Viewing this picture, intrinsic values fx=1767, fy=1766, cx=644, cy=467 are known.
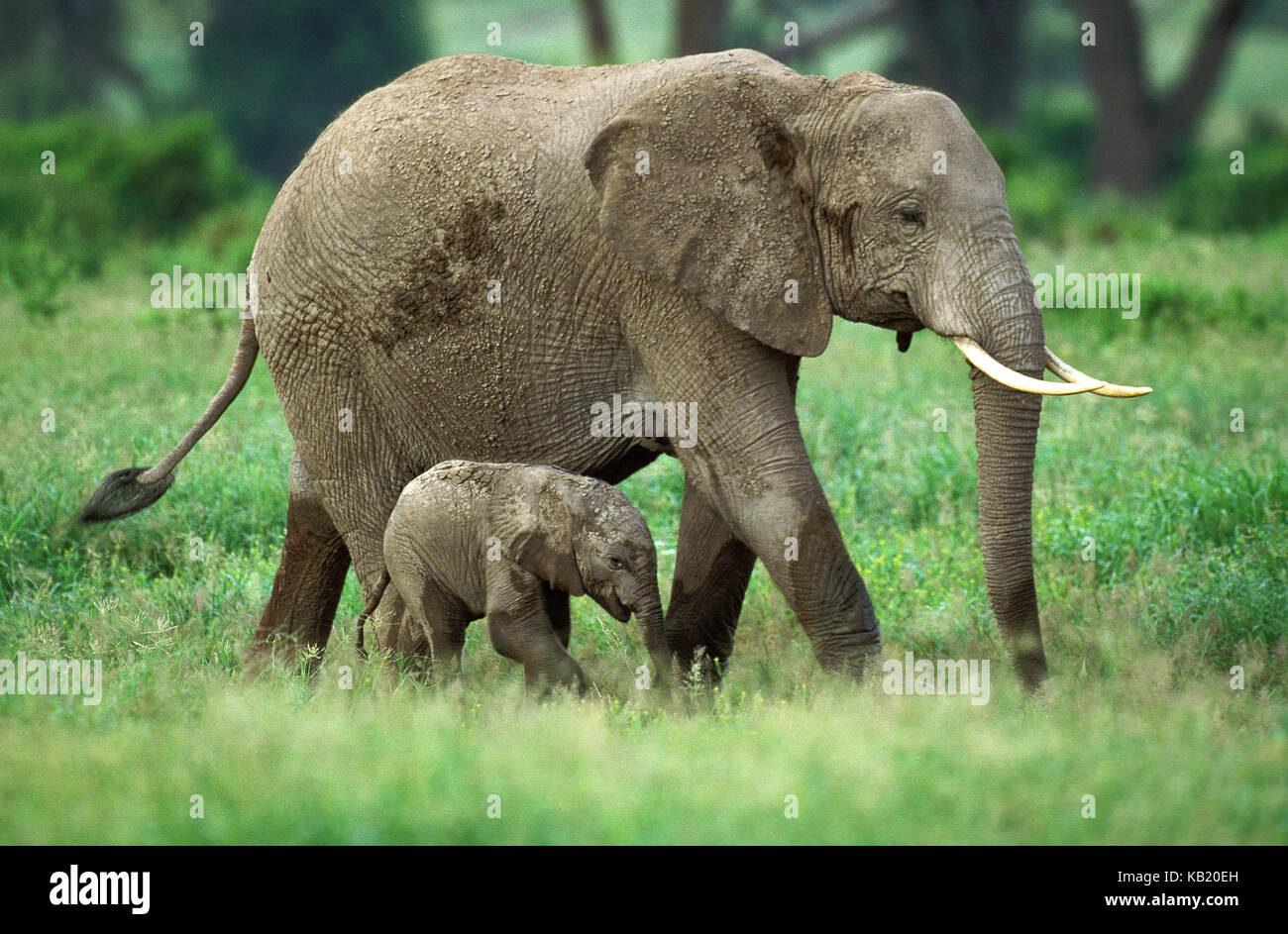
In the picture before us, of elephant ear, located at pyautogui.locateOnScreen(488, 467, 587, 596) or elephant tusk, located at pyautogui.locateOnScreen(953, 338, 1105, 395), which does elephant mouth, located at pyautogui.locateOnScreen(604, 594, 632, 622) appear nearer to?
elephant ear, located at pyautogui.locateOnScreen(488, 467, 587, 596)

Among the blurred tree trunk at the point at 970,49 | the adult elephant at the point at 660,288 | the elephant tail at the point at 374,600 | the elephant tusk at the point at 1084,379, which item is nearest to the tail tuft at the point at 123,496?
the adult elephant at the point at 660,288

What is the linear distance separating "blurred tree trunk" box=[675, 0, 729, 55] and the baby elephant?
50.2 ft

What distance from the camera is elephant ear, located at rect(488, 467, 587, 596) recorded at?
6004 mm

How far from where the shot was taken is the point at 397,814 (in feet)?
14.8

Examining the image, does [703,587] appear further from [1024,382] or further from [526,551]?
[1024,382]

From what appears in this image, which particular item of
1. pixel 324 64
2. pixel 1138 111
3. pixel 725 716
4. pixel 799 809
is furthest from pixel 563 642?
pixel 324 64

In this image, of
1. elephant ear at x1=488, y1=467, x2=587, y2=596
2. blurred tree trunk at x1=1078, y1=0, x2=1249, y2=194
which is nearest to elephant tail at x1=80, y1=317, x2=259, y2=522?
elephant ear at x1=488, y1=467, x2=587, y2=596

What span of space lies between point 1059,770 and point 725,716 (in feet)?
4.67

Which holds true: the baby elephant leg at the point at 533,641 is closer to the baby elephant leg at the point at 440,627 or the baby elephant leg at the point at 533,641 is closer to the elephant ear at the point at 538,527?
the elephant ear at the point at 538,527

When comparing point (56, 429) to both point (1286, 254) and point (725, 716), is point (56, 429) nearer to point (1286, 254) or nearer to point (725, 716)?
point (725, 716)

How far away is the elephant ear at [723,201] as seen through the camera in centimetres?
598

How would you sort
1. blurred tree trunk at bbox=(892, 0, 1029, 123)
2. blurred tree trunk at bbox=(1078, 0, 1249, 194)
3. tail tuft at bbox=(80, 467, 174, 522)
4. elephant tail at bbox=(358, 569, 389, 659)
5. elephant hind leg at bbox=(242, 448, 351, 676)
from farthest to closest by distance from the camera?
blurred tree trunk at bbox=(892, 0, 1029, 123)
blurred tree trunk at bbox=(1078, 0, 1249, 194)
tail tuft at bbox=(80, 467, 174, 522)
elephant hind leg at bbox=(242, 448, 351, 676)
elephant tail at bbox=(358, 569, 389, 659)

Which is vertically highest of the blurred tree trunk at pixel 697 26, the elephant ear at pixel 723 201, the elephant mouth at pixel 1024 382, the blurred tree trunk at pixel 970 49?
the blurred tree trunk at pixel 970 49

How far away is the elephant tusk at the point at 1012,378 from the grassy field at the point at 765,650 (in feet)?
3.46
